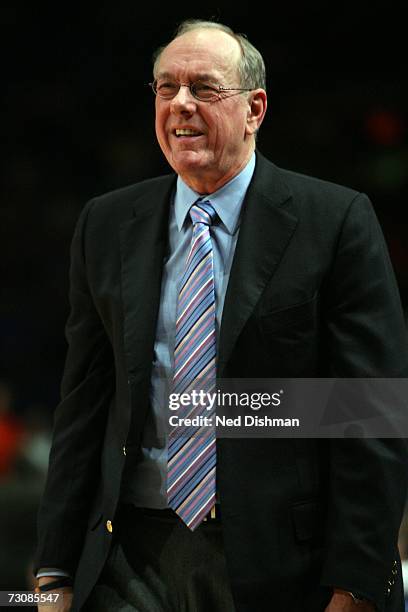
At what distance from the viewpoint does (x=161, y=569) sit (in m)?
1.96

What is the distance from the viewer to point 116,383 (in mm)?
2068

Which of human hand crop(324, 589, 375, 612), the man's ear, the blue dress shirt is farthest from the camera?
the man's ear

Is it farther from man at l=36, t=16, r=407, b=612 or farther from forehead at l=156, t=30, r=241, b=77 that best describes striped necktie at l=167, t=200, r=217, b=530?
forehead at l=156, t=30, r=241, b=77

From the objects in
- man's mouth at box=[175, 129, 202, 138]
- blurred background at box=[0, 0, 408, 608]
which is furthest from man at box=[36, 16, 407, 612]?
blurred background at box=[0, 0, 408, 608]

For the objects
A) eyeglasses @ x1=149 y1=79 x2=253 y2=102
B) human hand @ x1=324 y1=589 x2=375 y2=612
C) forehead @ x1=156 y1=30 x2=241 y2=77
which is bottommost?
human hand @ x1=324 y1=589 x2=375 y2=612

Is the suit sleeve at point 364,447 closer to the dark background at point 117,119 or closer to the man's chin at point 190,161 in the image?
the man's chin at point 190,161

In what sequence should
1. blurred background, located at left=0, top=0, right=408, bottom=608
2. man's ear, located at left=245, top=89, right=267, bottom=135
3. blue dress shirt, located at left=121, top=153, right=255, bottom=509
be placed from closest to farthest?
blue dress shirt, located at left=121, top=153, right=255, bottom=509, man's ear, located at left=245, top=89, right=267, bottom=135, blurred background, located at left=0, top=0, right=408, bottom=608

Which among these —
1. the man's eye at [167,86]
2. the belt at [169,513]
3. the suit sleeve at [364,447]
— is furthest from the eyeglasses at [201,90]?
the belt at [169,513]

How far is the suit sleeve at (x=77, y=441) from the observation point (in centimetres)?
208

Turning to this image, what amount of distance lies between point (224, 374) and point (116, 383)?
0.27 m

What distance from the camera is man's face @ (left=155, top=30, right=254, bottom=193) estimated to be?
2.00 metres

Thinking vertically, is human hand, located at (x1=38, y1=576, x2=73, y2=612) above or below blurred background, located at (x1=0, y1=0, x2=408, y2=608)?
below

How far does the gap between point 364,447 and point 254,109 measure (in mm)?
709

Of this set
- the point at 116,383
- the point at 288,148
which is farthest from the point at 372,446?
the point at 288,148
